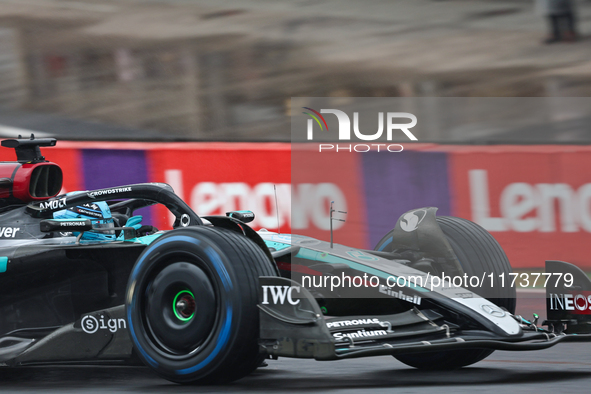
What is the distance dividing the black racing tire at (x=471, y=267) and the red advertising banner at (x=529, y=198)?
149 inches

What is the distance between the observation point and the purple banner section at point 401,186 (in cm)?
929

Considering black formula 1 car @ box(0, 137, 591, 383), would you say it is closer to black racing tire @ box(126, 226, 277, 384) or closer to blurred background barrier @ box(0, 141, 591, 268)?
black racing tire @ box(126, 226, 277, 384)

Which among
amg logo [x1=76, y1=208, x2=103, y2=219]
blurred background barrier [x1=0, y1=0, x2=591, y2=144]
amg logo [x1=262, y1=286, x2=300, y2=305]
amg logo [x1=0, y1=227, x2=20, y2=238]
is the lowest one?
amg logo [x1=262, y1=286, x2=300, y2=305]

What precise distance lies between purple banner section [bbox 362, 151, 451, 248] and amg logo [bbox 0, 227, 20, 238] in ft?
15.0

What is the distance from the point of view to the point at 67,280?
5105 mm

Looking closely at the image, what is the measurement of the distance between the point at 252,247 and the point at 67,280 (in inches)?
53.1

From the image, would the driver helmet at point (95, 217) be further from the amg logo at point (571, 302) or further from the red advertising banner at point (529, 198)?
the red advertising banner at point (529, 198)

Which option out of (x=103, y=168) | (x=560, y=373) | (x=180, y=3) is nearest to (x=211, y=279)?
(x=560, y=373)

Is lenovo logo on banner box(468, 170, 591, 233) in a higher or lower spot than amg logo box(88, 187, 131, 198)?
lower

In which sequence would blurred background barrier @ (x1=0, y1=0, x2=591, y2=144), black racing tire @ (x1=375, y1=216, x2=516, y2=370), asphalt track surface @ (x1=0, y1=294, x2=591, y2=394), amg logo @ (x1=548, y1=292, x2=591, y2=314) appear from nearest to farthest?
asphalt track surface @ (x1=0, y1=294, x2=591, y2=394)
amg logo @ (x1=548, y1=292, x2=591, y2=314)
black racing tire @ (x1=375, y1=216, x2=516, y2=370)
blurred background barrier @ (x1=0, y1=0, x2=591, y2=144)

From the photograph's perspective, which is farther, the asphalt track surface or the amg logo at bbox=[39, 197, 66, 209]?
the amg logo at bbox=[39, 197, 66, 209]

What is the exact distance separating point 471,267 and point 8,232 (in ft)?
9.68

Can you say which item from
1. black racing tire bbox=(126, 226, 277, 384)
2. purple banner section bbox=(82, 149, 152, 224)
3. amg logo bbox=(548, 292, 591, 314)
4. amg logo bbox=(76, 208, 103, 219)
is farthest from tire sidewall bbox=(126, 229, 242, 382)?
purple banner section bbox=(82, 149, 152, 224)

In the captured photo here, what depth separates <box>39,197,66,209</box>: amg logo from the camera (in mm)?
5458
